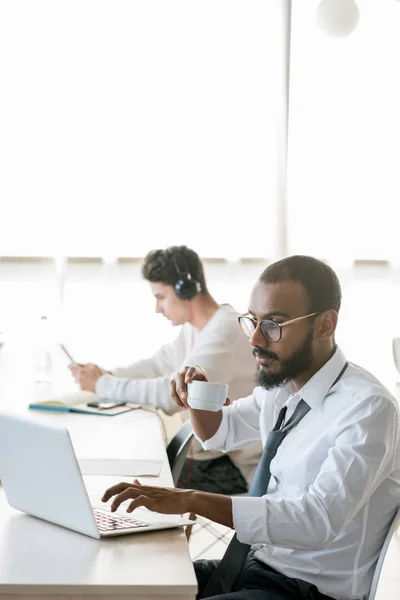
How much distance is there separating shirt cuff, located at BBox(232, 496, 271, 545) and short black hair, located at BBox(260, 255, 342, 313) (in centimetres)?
46

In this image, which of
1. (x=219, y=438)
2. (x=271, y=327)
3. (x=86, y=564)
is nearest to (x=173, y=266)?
(x=219, y=438)

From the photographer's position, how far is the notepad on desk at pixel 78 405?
107 inches

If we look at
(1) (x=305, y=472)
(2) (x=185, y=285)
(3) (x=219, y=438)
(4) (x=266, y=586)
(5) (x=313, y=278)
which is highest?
(5) (x=313, y=278)

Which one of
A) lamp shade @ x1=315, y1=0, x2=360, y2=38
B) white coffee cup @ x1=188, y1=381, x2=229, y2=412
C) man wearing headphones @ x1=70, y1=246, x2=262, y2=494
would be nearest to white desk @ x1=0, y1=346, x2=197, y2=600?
white coffee cup @ x1=188, y1=381, x2=229, y2=412

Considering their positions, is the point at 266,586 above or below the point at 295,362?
below

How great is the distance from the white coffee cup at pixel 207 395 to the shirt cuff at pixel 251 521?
16.8 inches

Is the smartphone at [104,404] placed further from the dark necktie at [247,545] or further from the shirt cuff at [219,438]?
the dark necktie at [247,545]

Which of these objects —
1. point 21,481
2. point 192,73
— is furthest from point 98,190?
point 21,481

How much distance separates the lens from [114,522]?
1.41 m

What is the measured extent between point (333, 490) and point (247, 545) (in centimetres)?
31

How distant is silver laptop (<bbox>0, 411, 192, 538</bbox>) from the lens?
1.32 meters

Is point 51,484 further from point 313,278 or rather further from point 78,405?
point 78,405

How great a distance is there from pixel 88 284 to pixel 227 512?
290 cm

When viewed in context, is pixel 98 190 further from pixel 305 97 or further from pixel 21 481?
pixel 21 481
